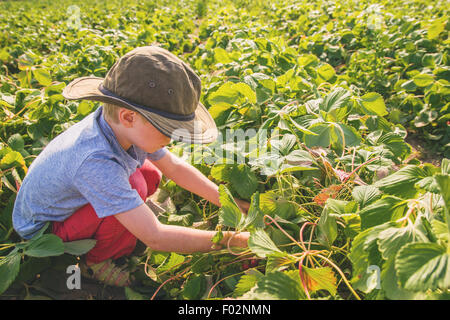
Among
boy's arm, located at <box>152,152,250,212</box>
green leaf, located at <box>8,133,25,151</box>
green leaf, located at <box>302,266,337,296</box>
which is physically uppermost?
green leaf, located at <box>302,266,337,296</box>

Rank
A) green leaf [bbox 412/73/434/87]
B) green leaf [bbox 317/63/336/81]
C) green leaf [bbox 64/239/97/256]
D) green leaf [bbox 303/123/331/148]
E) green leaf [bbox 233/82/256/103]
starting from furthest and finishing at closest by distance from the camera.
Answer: green leaf [bbox 412/73/434/87] < green leaf [bbox 317/63/336/81] < green leaf [bbox 233/82/256/103] < green leaf [bbox 303/123/331/148] < green leaf [bbox 64/239/97/256]

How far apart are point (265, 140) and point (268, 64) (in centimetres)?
99

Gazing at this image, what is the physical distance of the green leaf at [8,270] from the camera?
1028mm

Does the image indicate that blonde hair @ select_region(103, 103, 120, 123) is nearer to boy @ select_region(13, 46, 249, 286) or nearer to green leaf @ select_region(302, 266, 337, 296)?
boy @ select_region(13, 46, 249, 286)

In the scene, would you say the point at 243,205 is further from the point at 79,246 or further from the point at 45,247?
the point at 45,247

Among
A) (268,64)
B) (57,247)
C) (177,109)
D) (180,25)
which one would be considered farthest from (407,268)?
(180,25)

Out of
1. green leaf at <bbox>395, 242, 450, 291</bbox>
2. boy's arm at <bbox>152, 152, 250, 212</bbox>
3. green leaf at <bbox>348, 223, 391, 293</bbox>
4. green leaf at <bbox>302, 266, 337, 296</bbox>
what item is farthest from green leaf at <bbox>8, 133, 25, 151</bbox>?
green leaf at <bbox>395, 242, 450, 291</bbox>

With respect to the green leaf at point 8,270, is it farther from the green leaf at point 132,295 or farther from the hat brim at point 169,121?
the hat brim at point 169,121

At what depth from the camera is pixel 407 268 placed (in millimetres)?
702

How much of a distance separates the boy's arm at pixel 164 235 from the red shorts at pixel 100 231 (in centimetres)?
18

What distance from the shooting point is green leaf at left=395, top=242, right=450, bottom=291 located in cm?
67

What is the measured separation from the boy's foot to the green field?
40 millimetres

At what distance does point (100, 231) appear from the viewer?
1.27m

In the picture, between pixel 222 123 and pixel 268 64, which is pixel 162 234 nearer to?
pixel 222 123
